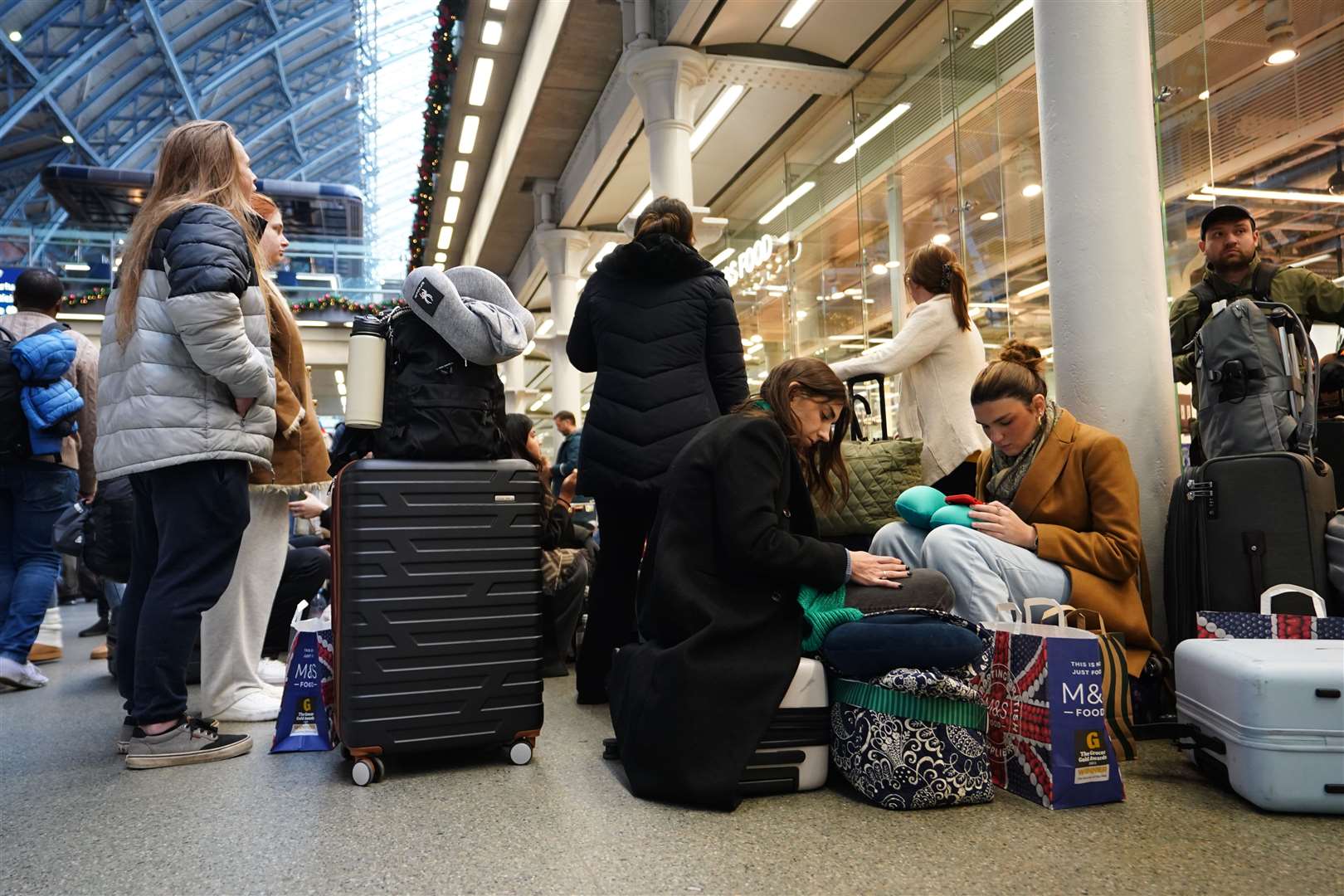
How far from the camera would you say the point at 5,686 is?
4961 mm

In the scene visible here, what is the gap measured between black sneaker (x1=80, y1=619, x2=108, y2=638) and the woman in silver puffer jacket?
16.7ft

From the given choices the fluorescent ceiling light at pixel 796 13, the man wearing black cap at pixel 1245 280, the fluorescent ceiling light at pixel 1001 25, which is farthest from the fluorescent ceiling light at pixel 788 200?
the man wearing black cap at pixel 1245 280

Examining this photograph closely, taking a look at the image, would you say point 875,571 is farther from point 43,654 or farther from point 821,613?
point 43,654

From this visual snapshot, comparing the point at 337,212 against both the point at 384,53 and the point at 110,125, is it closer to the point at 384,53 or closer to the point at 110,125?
the point at 110,125

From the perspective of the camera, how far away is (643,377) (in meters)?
3.64

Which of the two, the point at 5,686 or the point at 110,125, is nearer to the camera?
the point at 5,686

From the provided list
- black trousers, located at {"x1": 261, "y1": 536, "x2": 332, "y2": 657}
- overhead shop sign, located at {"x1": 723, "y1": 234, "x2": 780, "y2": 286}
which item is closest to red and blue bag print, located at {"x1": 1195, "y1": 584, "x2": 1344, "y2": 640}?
black trousers, located at {"x1": 261, "y1": 536, "x2": 332, "y2": 657}

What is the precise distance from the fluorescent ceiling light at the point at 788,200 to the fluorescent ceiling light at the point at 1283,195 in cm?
556

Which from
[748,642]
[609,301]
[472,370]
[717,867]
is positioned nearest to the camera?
[717,867]

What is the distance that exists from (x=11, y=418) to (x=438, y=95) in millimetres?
8779

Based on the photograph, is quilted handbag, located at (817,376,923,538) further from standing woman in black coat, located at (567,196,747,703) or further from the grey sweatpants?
the grey sweatpants

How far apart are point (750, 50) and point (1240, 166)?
14.7ft

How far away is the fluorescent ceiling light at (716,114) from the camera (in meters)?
10.5

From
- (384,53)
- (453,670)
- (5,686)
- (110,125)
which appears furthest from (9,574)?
(384,53)
